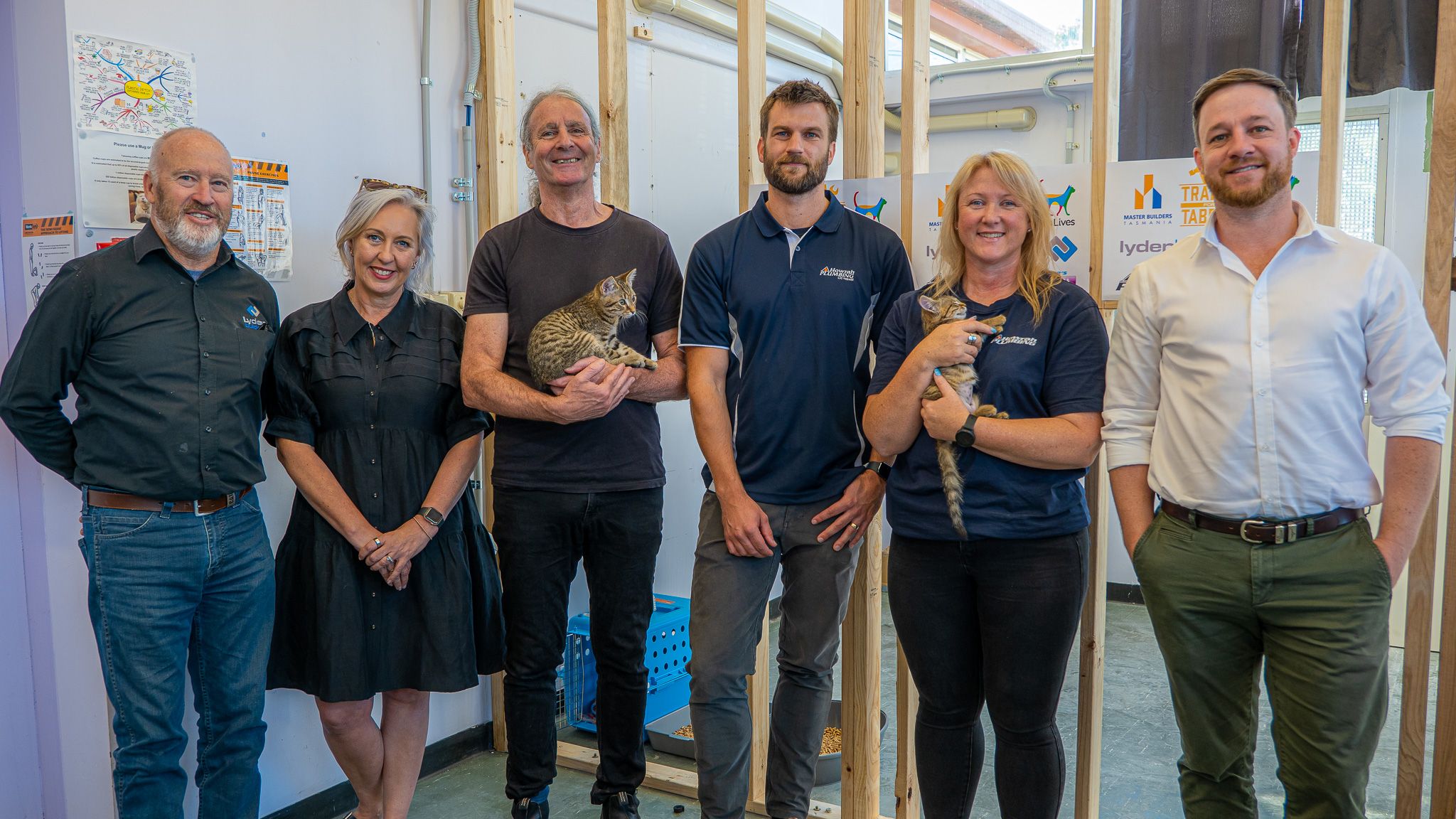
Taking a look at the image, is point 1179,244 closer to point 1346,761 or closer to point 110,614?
point 1346,761

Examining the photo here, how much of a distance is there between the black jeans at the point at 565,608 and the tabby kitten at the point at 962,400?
0.85 metres

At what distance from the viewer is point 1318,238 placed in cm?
183

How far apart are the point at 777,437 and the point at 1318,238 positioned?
1.16 m

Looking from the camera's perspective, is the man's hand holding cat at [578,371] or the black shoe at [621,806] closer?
the man's hand holding cat at [578,371]

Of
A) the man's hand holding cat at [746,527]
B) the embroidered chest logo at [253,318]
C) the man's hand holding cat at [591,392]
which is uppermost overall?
the embroidered chest logo at [253,318]

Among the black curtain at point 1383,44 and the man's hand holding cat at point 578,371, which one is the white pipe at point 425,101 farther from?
the black curtain at point 1383,44

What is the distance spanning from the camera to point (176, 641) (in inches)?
88.1

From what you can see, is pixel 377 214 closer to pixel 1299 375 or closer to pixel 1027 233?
pixel 1027 233

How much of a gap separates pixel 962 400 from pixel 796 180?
2.18 ft

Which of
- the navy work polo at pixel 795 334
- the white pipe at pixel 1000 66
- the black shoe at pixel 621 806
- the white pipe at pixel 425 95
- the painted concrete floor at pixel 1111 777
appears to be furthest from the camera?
the white pipe at pixel 1000 66

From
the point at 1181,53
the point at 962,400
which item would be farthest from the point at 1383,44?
the point at 962,400

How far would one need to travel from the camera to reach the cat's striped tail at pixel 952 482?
1.99 m

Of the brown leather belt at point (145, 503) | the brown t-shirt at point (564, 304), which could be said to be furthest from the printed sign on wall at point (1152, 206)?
the brown leather belt at point (145, 503)

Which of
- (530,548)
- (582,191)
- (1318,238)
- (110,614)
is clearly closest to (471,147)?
(582,191)
